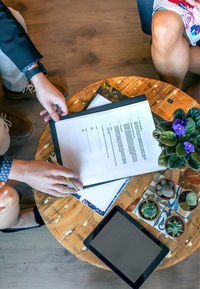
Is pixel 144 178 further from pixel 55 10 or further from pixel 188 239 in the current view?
pixel 55 10

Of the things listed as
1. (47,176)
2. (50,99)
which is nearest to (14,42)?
(50,99)

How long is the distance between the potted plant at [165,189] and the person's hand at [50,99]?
0.43 m

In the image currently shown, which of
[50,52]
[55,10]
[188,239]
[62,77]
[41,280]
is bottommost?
[41,280]

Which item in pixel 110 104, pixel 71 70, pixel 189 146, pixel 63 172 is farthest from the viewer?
pixel 71 70

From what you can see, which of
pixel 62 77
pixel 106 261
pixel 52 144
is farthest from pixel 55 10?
pixel 106 261

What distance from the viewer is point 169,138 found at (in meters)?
0.74

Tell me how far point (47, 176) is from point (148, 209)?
35 cm

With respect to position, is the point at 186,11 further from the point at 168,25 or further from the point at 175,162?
the point at 175,162

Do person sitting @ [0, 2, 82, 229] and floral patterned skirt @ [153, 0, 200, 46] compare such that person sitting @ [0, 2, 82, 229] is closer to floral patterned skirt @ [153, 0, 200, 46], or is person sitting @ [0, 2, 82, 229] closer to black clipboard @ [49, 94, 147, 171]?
black clipboard @ [49, 94, 147, 171]

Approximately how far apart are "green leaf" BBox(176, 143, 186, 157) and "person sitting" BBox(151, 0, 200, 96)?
57 centimetres

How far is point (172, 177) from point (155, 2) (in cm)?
78

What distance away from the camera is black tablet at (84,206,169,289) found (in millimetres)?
831

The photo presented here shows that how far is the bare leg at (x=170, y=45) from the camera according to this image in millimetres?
1079

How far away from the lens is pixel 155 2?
3.78ft
